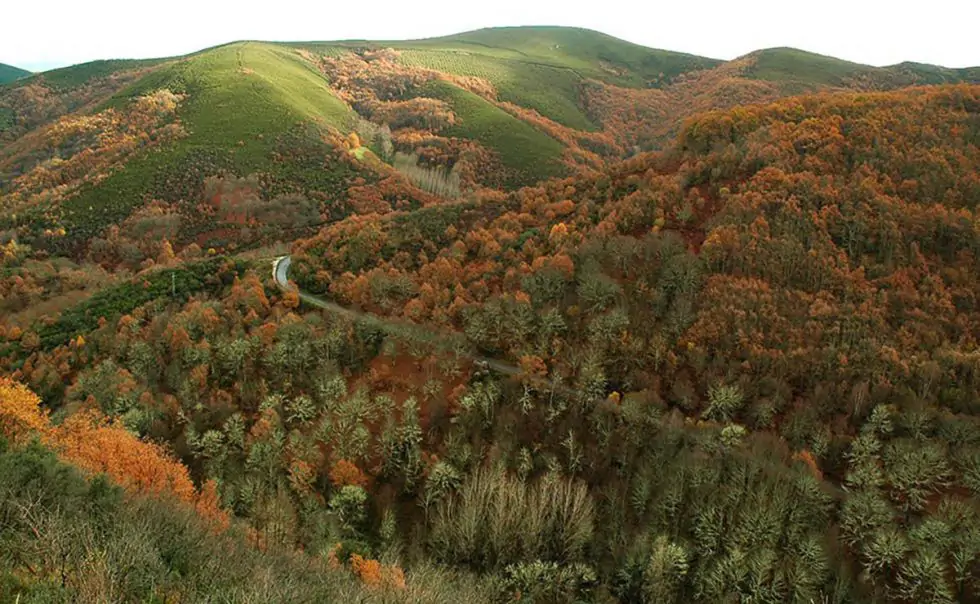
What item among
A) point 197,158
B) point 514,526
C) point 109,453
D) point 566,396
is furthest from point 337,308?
point 197,158

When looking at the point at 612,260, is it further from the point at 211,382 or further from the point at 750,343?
the point at 211,382

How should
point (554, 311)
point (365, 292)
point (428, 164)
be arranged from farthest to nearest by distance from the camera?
1. point (428, 164)
2. point (365, 292)
3. point (554, 311)

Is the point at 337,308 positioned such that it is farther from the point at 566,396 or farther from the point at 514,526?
the point at 514,526

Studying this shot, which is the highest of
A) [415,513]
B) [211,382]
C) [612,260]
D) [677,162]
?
[677,162]

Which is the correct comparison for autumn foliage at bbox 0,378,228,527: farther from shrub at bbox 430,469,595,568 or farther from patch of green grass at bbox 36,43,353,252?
patch of green grass at bbox 36,43,353,252

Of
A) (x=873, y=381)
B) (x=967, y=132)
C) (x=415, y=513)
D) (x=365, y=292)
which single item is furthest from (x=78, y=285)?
(x=967, y=132)

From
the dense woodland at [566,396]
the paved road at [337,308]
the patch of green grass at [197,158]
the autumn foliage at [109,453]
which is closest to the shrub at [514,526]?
the dense woodland at [566,396]

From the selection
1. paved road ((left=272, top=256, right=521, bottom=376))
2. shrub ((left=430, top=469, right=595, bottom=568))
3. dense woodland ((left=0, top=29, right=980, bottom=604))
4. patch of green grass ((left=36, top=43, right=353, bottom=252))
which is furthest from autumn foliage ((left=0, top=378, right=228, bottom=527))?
patch of green grass ((left=36, top=43, right=353, bottom=252))
